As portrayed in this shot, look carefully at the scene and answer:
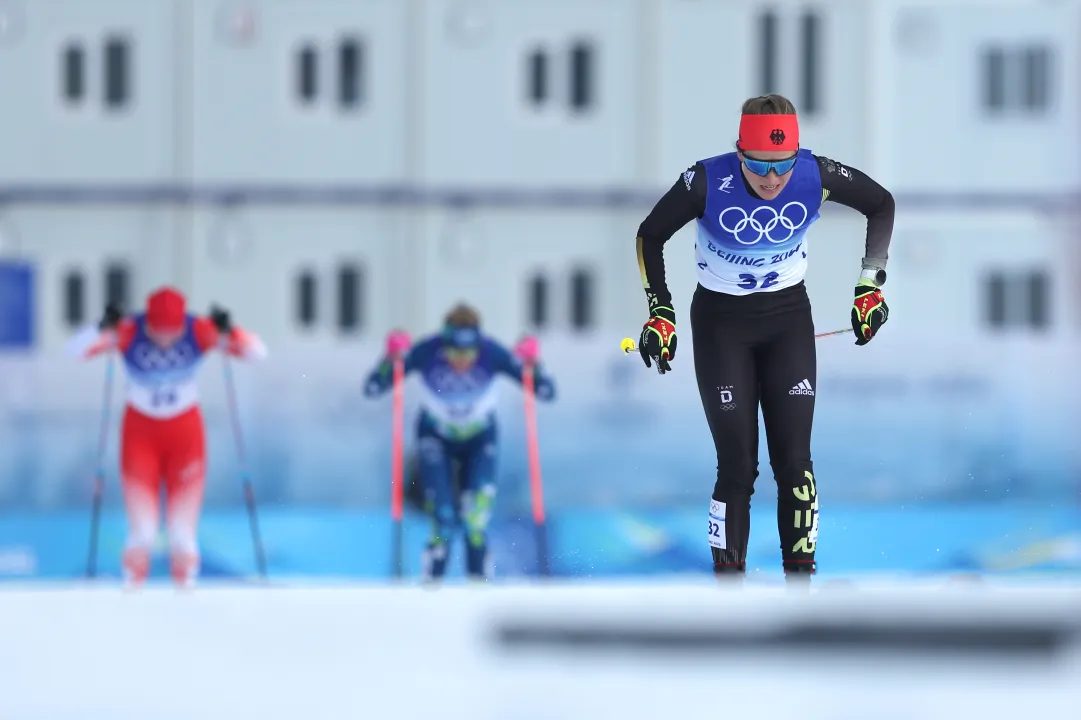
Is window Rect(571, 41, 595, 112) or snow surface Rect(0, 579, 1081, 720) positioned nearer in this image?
snow surface Rect(0, 579, 1081, 720)

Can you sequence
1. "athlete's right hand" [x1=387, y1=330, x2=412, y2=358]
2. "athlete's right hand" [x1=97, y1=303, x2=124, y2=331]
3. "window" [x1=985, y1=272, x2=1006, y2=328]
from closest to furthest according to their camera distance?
"athlete's right hand" [x1=97, y1=303, x2=124, y2=331]
"athlete's right hand" [x1=387, y1=330, x2=412, y2=358]
"window" [x1=985, y1=272, x2=1006, y2=328]

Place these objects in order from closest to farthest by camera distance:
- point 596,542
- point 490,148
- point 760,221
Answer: point 760,221 → point 596,542 → point 490,148

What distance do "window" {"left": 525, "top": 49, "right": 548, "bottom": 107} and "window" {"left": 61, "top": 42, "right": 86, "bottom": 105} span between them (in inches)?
234

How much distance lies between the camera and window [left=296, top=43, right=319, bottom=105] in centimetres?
1928

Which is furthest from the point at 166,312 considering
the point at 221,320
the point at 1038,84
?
the point at 1038,84

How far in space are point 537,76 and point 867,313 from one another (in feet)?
51.7

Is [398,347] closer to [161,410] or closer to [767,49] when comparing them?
[161,410]

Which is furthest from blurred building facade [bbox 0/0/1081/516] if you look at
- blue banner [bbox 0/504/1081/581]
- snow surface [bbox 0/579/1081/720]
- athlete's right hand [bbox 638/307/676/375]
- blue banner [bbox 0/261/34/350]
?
snow surface [bbox 0/579/1081/720]

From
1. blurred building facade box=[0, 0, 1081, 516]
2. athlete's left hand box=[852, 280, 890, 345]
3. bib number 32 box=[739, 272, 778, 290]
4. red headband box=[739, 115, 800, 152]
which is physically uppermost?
blurred building facade box=[0, 0, 1081, 516]

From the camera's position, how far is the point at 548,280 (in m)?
18.8

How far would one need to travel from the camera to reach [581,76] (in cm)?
1905

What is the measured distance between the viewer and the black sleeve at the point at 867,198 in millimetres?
3682

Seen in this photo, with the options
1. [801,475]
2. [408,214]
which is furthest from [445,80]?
[801,475]

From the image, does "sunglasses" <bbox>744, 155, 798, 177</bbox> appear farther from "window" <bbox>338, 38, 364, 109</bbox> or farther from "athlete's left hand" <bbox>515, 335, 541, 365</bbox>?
"window" <bbox>338, 38, 364, 109</bbox>
